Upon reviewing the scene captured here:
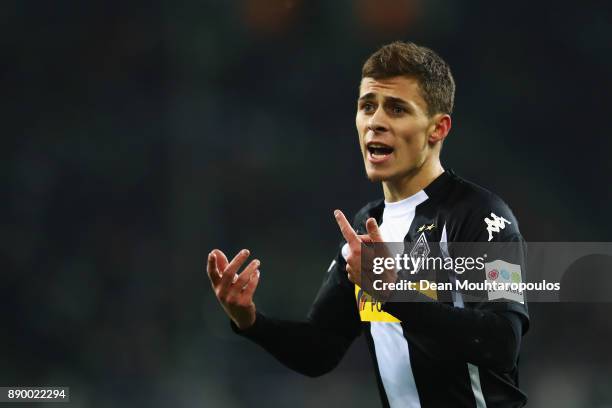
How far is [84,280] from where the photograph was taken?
7309 millimetres

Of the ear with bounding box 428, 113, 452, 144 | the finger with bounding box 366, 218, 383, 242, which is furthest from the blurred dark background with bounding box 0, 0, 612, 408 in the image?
the finger with bounding box 366, 218, 383, 242

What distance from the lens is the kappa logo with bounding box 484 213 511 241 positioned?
236 centimetres

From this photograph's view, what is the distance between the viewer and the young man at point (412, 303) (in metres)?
2.18

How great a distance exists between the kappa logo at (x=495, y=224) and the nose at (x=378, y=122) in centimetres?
50

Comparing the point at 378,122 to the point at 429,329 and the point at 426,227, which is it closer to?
the point at 426,227

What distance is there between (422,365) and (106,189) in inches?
226

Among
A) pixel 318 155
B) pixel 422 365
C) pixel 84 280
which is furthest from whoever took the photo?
pixel 318 155

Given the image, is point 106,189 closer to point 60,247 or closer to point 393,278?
point 60,247

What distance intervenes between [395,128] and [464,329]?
79 centimetres

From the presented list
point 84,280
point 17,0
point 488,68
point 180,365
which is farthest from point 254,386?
point 17,0

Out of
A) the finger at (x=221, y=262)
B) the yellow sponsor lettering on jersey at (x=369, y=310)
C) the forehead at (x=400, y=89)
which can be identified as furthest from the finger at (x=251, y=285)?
the forehead at (x=400, y=89)

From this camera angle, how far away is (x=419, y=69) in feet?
8.75

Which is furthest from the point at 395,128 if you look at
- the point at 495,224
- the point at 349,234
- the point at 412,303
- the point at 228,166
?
the point at 228,166

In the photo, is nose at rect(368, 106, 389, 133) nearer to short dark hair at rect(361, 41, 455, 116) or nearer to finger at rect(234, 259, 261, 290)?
short dark hair at rect(361, 41, 455, 116)
